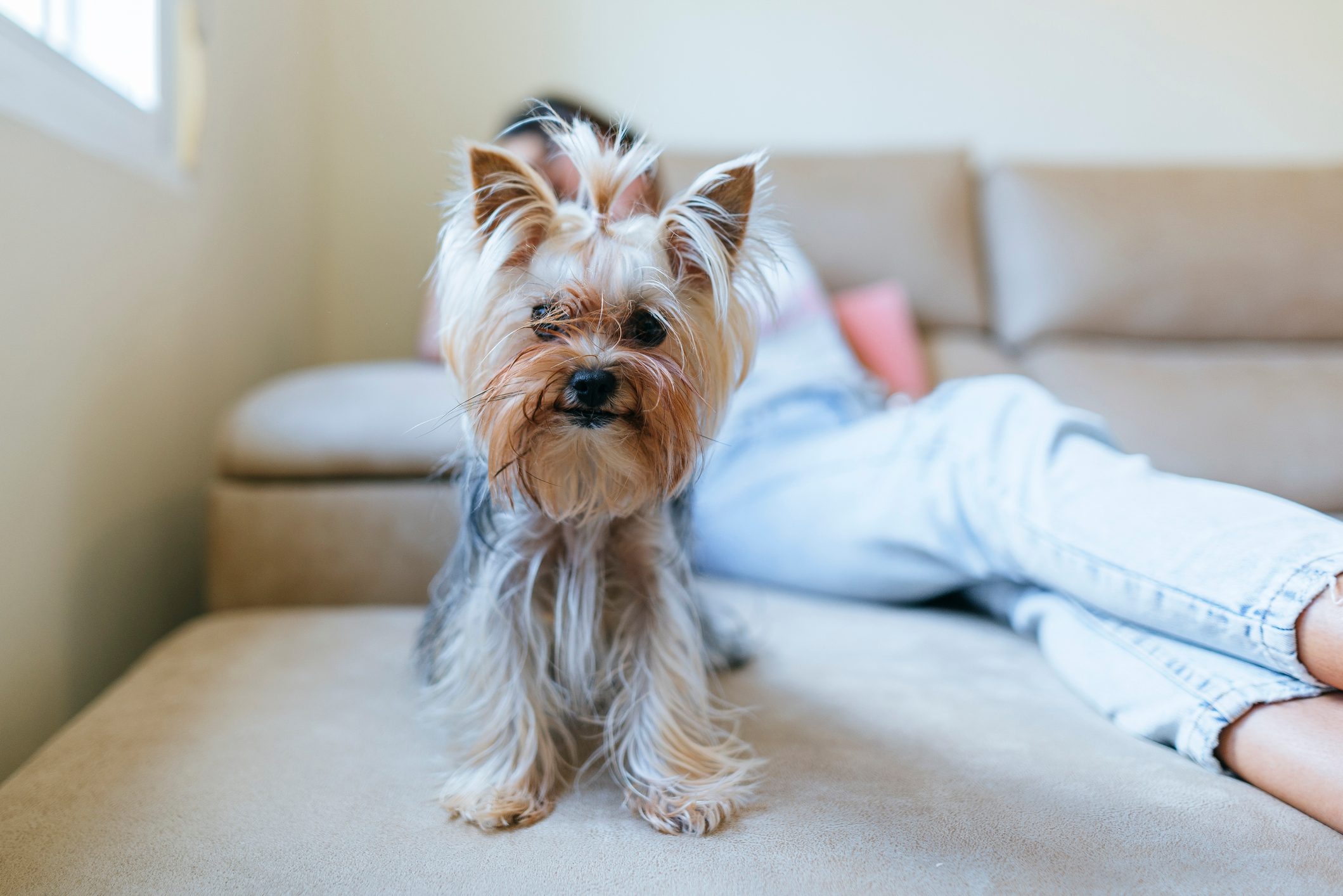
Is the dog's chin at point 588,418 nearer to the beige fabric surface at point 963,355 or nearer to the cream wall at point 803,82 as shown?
the beige fabric surface at point 963,355

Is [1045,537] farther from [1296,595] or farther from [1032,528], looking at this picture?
[1296,595]

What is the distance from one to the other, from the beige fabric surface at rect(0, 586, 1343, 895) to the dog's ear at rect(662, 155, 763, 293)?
571 millimetres

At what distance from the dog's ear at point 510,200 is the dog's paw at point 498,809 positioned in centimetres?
57

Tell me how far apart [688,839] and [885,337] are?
1433mm

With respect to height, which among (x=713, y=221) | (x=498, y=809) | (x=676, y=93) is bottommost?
(x=498, y=809)

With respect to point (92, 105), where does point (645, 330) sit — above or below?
below

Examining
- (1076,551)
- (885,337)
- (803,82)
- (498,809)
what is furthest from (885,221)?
(498,809)

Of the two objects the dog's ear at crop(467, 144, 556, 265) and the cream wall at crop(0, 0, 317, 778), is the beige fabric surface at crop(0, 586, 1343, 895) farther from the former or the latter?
the dog's ear at crop(467, 144, 556, 265)

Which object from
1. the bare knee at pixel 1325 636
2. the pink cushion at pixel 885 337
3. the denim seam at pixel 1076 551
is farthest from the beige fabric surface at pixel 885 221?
the bare knee at pixel 1325 636

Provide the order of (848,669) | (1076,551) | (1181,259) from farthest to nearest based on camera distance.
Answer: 1. (1181,259)
2. (848,669)
3. (1076,551)

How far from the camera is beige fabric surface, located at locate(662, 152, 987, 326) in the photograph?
221 cm

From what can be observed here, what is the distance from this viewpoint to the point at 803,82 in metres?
2.58

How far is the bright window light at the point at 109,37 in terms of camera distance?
4.47ft

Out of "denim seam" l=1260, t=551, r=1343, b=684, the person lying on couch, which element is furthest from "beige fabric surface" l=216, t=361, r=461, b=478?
"denim seam" l=1260, t=551, r=1343, b=684
